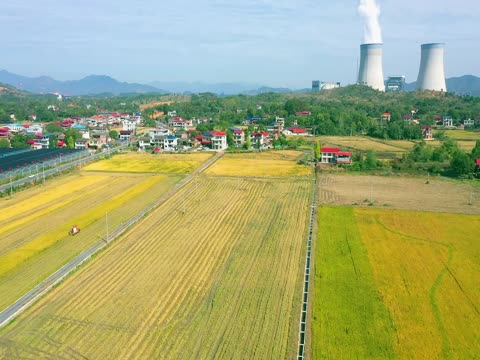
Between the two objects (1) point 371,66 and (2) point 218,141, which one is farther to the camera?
(1) point 371,66

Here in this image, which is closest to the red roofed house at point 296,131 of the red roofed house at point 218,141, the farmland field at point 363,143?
the farmland field at point 363,143

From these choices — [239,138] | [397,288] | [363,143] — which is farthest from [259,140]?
[397,288]

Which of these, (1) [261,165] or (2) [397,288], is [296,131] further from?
(2) [397,288]

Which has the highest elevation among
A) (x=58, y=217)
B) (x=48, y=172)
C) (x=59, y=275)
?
(x=48, y=172)

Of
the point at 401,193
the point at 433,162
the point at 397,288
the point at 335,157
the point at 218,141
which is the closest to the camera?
the point at 397,288

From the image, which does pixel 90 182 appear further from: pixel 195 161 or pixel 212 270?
pixel 212 270

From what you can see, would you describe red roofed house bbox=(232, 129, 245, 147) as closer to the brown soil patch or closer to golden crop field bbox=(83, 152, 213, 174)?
golden crop field bbox=(83, 152, 213, 174)

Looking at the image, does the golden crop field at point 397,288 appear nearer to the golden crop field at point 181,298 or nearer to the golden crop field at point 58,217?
the golden crop field at point 181,298
